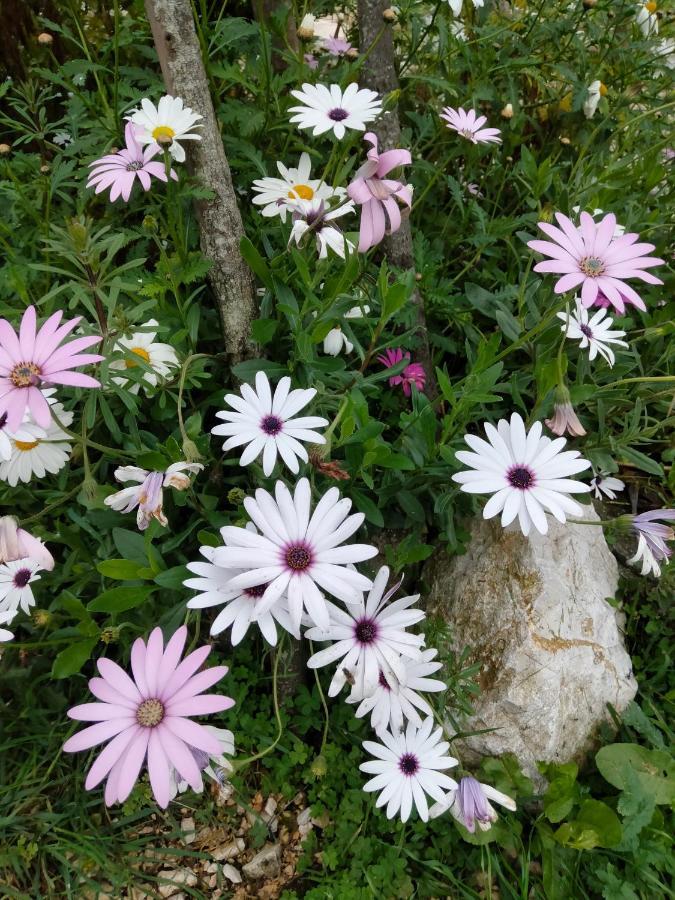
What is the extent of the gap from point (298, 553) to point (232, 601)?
0.14 meters

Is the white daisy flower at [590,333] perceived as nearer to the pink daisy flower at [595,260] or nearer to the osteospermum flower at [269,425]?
the pink daisy flower at [595,260]

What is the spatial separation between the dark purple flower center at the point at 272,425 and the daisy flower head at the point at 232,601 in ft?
0.59

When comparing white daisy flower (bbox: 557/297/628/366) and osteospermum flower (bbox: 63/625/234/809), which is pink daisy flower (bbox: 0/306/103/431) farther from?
white daisy flower (bbox: 557/297/628/366)

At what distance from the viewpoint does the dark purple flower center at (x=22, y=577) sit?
1.28 meters

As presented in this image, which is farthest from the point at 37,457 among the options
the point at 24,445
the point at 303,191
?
the point at 303,191

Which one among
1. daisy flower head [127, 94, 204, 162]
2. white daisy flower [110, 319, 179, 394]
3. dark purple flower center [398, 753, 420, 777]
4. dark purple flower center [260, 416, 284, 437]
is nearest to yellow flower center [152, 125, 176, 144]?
daisy flower head [127, 94, 204, 162]

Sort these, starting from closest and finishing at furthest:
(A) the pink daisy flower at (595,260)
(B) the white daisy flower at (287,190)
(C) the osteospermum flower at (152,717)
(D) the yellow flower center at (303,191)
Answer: (C) the osteospermum flower at (152,717) → (A) the pink daisy flower at (595,260) → (B) the white daisy flower at (287,190) → (D) the yellow flower center at (303,191)

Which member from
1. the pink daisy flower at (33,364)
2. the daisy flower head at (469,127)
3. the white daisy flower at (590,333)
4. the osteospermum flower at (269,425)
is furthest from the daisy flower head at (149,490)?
the daisy flower head at (469,127)

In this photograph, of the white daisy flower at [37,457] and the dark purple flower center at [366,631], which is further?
the white daisy flower at [37,457]

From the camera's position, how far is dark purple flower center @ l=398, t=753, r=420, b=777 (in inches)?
49.8

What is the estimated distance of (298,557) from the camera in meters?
0.96

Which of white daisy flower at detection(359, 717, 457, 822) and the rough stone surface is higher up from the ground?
the rough stone surface

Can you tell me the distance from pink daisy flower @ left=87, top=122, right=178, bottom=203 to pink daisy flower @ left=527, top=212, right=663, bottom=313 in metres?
0.75

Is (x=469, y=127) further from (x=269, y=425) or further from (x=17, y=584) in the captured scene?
(x=17, y=584)
